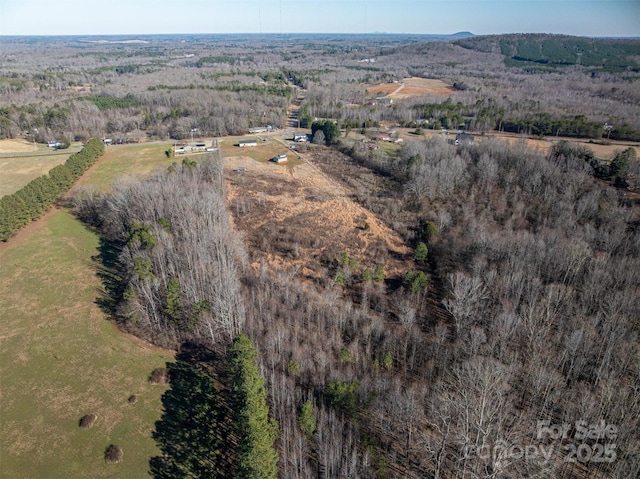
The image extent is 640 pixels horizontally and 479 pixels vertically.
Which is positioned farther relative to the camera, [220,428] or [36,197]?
[36,197]

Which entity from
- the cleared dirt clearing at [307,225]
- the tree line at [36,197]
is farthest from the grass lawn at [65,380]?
the cleared dirt clearing at [307,225]

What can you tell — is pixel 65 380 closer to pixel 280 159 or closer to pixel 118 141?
pixel 280 159

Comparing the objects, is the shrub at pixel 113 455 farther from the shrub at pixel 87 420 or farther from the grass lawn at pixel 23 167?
the grass lawn at pixel 23 167

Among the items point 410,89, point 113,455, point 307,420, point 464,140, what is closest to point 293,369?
point 307,420

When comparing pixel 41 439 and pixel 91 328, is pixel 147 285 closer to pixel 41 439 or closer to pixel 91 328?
pixel 91 328

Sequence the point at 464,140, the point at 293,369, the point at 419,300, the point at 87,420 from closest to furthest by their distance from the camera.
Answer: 1. the point at 87,420
2. the point at 293,369
3. the point at 419,300
4. the point at 464,140

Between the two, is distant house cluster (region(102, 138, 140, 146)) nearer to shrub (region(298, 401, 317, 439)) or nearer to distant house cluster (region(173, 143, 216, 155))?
distant house cluster (region(173, 143, 216, 155))
